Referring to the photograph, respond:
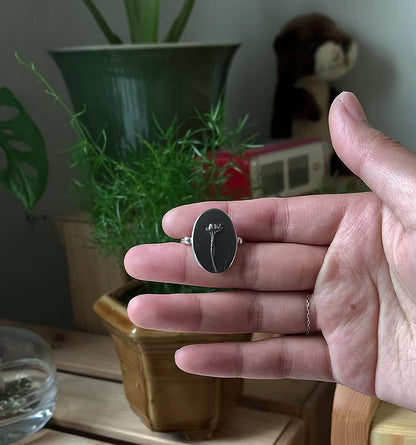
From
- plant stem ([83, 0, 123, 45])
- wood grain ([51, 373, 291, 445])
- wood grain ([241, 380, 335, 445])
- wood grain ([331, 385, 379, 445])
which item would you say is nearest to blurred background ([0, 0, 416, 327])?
plant stem ([83, 0, 123, 45])

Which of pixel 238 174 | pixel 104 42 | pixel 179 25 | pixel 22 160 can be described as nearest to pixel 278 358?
pixel 238 174

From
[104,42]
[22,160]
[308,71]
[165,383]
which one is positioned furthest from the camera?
[104,42]

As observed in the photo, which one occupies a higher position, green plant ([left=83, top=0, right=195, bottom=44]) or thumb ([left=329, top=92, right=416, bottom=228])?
green plant ([left=83, top=0, right=195, bottom=44])

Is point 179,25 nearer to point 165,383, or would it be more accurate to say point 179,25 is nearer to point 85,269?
point 85,269

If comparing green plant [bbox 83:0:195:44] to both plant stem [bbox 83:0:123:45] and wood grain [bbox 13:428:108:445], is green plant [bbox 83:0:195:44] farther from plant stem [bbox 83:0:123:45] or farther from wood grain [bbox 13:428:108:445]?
wood grain [bbox 13:428:108:445]

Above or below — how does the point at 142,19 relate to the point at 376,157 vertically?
above

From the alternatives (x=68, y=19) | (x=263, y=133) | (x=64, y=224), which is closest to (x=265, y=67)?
(x=263, y=133)

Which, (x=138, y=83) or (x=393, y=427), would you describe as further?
(x=138, y=83)
